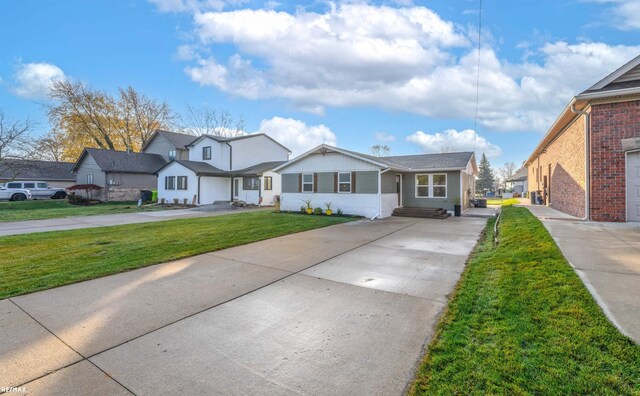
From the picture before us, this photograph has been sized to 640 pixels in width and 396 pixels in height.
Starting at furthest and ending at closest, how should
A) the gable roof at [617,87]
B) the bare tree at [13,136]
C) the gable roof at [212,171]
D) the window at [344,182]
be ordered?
the gable roof at [212,171], the bare tree at [13,136], the window at [344,182], the gable roof at [617,87]

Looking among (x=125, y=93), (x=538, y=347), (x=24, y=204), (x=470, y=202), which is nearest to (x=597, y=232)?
(x=538, y=347)

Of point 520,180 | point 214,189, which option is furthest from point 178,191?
point 520,180

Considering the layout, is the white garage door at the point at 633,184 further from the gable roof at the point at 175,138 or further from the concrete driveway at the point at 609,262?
the gable roof at the point at 175,138

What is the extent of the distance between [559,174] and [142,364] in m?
17.3

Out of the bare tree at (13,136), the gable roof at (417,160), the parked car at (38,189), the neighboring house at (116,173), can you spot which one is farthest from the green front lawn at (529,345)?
the parked car at (38,189)

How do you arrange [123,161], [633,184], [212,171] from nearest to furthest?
1. [633,184]
2. [212,171]
3. [123,161]

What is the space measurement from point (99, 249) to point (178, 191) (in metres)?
16.8

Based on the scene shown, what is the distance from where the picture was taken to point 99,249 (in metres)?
7.46

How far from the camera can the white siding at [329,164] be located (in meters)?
15.1

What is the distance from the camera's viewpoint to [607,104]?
28.5 ft

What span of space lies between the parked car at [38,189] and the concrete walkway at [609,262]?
3706cm

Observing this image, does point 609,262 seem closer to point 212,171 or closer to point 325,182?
point 325,182

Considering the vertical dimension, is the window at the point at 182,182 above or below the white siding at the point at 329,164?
below

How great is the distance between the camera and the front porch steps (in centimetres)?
1459
